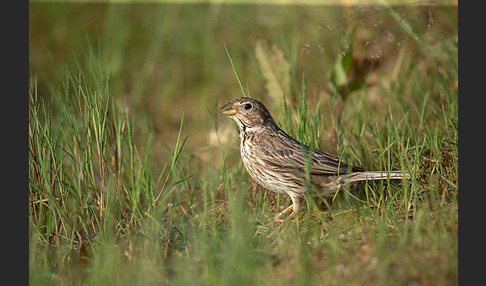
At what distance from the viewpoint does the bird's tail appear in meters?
4.72

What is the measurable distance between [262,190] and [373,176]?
3.82 feet

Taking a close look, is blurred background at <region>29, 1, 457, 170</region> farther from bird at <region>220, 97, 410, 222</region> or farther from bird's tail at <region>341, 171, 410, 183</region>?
bird's tail at <region>341, 171, 410, 183</region>

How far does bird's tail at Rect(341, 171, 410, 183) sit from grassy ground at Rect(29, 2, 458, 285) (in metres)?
0.07

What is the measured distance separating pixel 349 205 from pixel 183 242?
141 centimetres

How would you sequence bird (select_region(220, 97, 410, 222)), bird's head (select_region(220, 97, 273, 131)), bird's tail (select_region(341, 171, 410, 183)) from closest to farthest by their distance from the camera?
bird's tail (select_region(341, 171, 410, 183)) < bird (select_region(220, 97, 410, 222)) < bird's head (select_region(220, 97, 273, 131))

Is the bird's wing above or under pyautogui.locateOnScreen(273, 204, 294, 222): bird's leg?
above

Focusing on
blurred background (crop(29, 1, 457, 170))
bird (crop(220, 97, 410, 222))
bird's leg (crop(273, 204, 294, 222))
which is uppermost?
blurred background (crop(29, 1, 457, 170))

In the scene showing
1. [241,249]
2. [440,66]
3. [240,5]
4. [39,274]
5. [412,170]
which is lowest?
[39,274]

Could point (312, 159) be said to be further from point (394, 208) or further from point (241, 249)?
point (241, 249)

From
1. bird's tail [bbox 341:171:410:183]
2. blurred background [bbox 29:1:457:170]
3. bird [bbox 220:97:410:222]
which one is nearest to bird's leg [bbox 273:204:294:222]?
bird [bbox 220:97:410:222]

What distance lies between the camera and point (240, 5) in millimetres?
9742

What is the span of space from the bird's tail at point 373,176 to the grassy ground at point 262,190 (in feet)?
0.23

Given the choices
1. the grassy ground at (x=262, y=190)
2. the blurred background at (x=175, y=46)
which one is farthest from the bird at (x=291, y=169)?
the blurred background at (x=175, y=46)

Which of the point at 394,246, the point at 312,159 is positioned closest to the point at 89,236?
the point at 312,159
